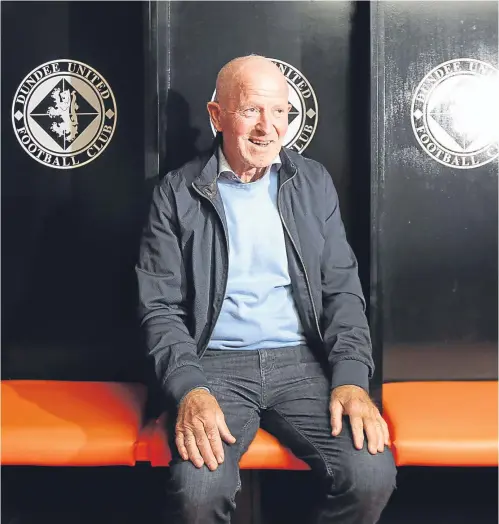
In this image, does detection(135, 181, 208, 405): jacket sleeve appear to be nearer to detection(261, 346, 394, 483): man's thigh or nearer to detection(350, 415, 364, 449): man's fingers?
detection(261, 346, 394, 483): man's thigh

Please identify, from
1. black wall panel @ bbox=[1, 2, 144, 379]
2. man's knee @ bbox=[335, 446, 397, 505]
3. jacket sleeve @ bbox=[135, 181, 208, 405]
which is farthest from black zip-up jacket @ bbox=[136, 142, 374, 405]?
black wall panel @ bbox=[1, 2, 144, 379]

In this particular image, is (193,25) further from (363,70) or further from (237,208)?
(237,208)

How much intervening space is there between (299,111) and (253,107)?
1.66ft

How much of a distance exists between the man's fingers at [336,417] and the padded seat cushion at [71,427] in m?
0.56

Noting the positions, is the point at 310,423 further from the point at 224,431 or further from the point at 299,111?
the point at 299,111

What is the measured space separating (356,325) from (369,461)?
0.42 m

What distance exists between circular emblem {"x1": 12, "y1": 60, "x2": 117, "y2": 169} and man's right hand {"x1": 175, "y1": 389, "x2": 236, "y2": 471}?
115 centimetres

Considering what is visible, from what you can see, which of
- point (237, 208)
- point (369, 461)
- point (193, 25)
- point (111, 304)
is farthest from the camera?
point (111, 304)

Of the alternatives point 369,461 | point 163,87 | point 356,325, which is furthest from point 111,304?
point 369,461

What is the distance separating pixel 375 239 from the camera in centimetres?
228

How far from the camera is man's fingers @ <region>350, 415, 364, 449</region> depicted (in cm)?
180

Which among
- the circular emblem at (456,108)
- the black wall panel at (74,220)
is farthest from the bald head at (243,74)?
the circular emblem at (456,108)

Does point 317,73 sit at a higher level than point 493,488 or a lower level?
higher

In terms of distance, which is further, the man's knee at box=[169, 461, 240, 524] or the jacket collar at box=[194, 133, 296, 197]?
the jacket collar at box=[194, 133, 296, 197]
